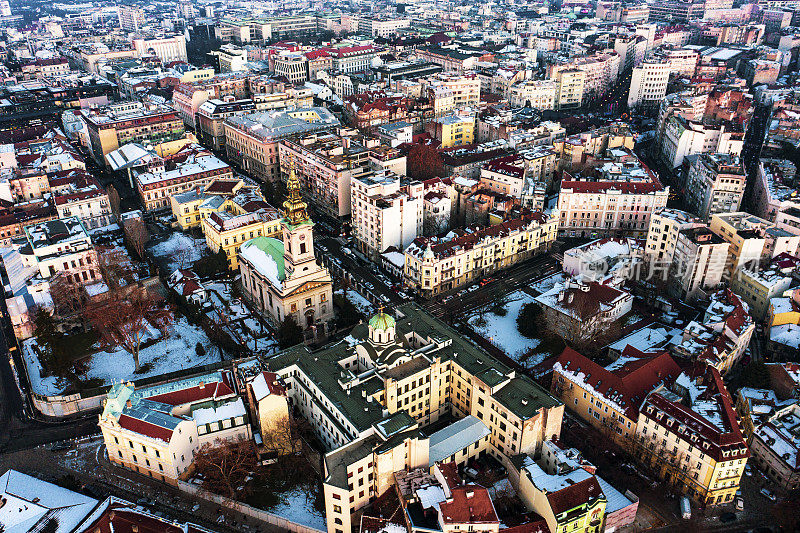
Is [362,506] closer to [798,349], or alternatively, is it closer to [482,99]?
[798,349]

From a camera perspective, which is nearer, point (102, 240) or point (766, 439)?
point (766, 439)

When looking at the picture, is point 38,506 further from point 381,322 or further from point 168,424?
point 381,322

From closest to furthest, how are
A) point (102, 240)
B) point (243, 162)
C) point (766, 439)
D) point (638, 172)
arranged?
point (766, 439) → point (102, 240) → point (638, 172) → point (243, 162)

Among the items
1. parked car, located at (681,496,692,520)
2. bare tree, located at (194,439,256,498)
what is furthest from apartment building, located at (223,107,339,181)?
parked car, located at (681,496,692,520)

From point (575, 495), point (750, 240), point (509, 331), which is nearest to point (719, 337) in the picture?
point (750, 240)

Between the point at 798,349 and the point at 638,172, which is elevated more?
the point at 638,172

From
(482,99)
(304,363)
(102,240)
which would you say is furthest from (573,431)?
(482,99)
